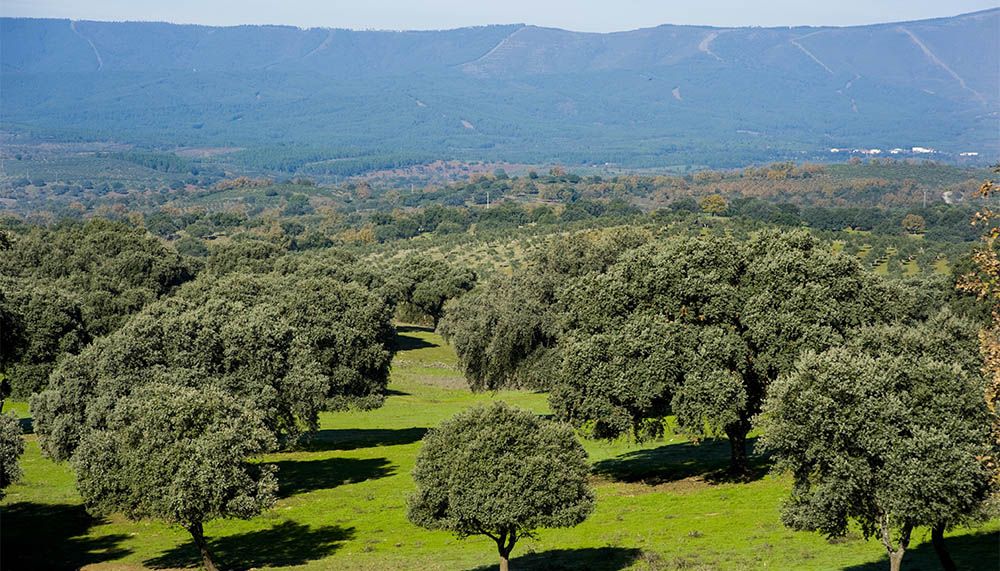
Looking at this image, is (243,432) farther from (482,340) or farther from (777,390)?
(482,340)

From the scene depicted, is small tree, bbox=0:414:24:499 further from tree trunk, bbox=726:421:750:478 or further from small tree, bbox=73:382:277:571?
tree trunk, bbox=726:421:750:478

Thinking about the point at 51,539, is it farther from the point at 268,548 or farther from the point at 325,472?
the point at 325,472

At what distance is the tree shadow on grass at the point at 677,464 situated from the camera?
45.2 metres

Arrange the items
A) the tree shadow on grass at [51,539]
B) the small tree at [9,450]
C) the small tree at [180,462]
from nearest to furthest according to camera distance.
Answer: the small tree at [180,462]
the small tree at [9,450]
the tree shadow on grass at [51,539]

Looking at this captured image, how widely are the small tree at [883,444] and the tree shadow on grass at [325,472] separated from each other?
2530 cm

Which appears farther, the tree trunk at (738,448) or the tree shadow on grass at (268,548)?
the tree trunk at (738,448)

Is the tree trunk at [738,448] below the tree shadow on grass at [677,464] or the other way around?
the other way around

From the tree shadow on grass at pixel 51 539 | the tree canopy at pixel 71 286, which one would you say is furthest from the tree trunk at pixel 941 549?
the tree canopy at pixel 71 286

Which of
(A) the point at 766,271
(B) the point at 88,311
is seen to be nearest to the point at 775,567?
(A) the point at 766,271

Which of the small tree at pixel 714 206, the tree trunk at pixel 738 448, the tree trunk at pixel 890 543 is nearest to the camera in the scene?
the tree trunk at pixel 890 543

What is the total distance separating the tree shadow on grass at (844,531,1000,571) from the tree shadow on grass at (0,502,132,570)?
2538cm

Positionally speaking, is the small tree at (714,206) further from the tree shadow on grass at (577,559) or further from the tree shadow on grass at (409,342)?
the tree shadow on grass at (577,559)

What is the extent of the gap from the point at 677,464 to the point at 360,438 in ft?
69.0

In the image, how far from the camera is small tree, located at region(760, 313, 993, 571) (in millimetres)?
26328
